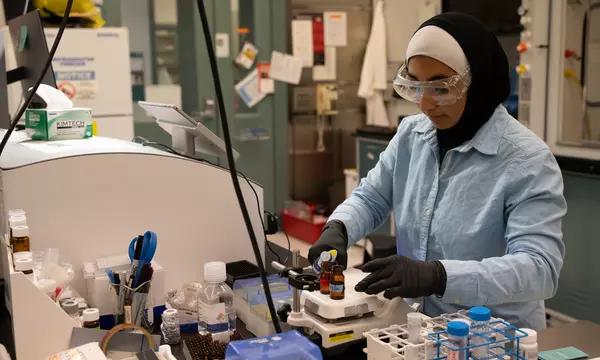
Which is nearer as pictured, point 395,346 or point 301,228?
point 395,346

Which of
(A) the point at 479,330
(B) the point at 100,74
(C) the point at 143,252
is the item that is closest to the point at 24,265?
(C) the point at 143,252

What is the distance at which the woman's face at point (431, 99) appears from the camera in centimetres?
156

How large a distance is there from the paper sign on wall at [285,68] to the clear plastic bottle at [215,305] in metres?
3.95

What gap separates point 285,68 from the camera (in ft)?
17.2

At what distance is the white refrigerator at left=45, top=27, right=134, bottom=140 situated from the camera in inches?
139

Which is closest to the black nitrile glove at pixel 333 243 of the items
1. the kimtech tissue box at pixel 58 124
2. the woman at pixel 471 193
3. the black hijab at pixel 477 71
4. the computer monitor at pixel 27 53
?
the woman at pixel 471 193

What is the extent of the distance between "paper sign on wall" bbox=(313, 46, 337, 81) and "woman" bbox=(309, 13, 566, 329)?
373 centimetres

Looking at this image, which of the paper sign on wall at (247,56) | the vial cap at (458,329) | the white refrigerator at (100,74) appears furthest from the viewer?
the paper sign on wall at (247,56)

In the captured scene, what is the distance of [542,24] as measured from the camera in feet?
10.8

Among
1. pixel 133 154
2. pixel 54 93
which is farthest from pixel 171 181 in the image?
pixel 54 93

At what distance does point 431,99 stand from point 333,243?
0.44 metres

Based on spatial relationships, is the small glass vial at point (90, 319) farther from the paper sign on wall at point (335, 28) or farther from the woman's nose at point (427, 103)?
the paper sign on wall at point (335, 28)

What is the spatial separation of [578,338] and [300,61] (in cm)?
417

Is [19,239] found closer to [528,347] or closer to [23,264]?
[23,264]
